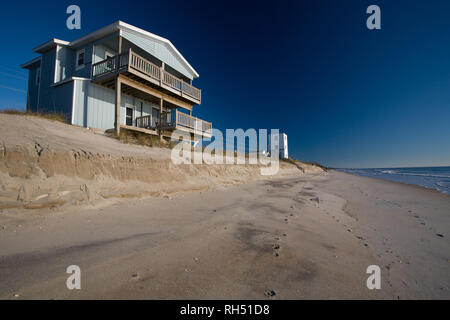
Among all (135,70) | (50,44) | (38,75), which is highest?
(50,44)

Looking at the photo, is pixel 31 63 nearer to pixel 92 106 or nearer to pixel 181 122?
pixel 92 106

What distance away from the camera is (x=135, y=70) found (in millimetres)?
10047

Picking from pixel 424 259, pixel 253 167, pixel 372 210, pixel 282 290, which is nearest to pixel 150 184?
pixel 282 290

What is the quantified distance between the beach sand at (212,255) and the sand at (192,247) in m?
0.01

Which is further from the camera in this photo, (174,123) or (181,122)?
(181,122)

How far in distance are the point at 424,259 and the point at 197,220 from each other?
3.81 m

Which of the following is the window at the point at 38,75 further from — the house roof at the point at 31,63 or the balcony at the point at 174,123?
the balcony at the point at 174,123

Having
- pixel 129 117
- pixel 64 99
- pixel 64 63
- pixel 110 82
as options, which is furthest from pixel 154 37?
pixel 64 99

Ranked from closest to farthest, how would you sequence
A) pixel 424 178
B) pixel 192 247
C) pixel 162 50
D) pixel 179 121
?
pixel 192 247 → pixel 179 121 → pixel 162 50 → pixel 424 178

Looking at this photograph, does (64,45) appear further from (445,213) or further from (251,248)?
A: (445,213)

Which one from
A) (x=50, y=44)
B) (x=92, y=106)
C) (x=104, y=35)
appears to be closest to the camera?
(x=92, y=106)

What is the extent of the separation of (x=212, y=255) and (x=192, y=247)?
36 cm

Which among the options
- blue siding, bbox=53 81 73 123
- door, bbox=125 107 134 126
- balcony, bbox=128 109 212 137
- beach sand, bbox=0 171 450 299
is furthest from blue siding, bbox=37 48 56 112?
Answer: beach sand, bbox=0 171 450 299

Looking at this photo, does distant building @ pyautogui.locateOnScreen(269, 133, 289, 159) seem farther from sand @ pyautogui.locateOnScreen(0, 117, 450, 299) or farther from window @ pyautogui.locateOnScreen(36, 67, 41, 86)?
window @ pyautogui.locateOnScreen(36, 67, 41, 86)
